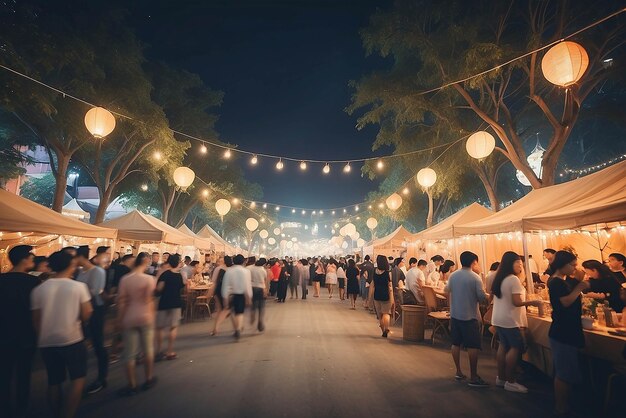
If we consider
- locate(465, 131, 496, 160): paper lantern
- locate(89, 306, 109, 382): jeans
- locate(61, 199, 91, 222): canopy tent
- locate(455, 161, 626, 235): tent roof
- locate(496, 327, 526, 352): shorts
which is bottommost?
locate(89, 306, 109, 382): jeans

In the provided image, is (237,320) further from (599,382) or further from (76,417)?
(599,382)

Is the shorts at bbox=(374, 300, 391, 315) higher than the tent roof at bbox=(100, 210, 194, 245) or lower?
lower

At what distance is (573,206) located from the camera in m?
6.07

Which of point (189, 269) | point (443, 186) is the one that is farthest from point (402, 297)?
point (443, 186)

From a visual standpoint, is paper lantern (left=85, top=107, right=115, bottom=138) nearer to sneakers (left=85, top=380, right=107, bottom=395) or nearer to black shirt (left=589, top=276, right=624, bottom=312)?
sneakers (left=85, top=380, right=107, bottom=395)

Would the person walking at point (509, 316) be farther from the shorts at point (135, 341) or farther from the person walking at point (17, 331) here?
the person walking at point (17, 331)

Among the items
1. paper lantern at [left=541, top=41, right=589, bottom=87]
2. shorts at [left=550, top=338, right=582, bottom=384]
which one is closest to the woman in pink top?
shorts at [left=550, top=338, right=582, bottom=384]

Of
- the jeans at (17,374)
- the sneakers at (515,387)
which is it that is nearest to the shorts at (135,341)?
the jeans at (17,374)

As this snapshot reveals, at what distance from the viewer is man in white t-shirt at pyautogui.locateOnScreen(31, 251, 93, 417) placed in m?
3.25

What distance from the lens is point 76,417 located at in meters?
3.61

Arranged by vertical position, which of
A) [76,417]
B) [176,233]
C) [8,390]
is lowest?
[76,417]

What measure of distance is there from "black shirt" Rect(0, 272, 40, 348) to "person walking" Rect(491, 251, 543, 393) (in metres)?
5.65

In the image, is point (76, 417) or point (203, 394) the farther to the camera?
point (203, 394)

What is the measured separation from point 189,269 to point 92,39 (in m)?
8.41
